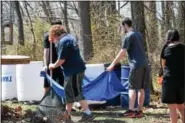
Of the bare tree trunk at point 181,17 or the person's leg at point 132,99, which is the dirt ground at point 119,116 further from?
the bare tree trunk at point 181,17

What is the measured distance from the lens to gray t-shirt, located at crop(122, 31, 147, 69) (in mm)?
7965

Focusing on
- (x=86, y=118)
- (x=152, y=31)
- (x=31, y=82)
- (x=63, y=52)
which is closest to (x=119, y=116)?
(x=86, y=118)

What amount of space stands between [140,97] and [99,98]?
1106mm

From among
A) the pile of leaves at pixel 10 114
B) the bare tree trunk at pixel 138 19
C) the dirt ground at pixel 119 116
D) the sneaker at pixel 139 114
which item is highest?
the bare tree trunk at pixel 138 19

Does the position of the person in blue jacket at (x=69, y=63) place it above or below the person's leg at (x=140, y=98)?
above

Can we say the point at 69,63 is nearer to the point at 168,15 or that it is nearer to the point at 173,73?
the point at 173,73

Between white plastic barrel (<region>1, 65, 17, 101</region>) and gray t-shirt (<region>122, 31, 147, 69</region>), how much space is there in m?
3.94

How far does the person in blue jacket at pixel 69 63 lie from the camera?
719 cm

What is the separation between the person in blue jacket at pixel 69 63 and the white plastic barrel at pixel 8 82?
3.81 m

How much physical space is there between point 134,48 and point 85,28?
7.36 m

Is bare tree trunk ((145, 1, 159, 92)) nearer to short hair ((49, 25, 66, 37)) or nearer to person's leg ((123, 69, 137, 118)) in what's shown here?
person's leg ((123, 69, 137, 118))

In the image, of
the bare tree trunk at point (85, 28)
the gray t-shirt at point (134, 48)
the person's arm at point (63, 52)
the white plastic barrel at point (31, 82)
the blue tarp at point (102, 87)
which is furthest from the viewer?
the bare tree trunk at point (85, 28)

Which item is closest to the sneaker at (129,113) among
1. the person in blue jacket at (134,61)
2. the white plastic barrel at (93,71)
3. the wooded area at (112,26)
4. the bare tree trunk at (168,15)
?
the person in blue jacket at (134,61)

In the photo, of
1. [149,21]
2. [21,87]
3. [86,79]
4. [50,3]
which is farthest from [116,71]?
[50,3]
